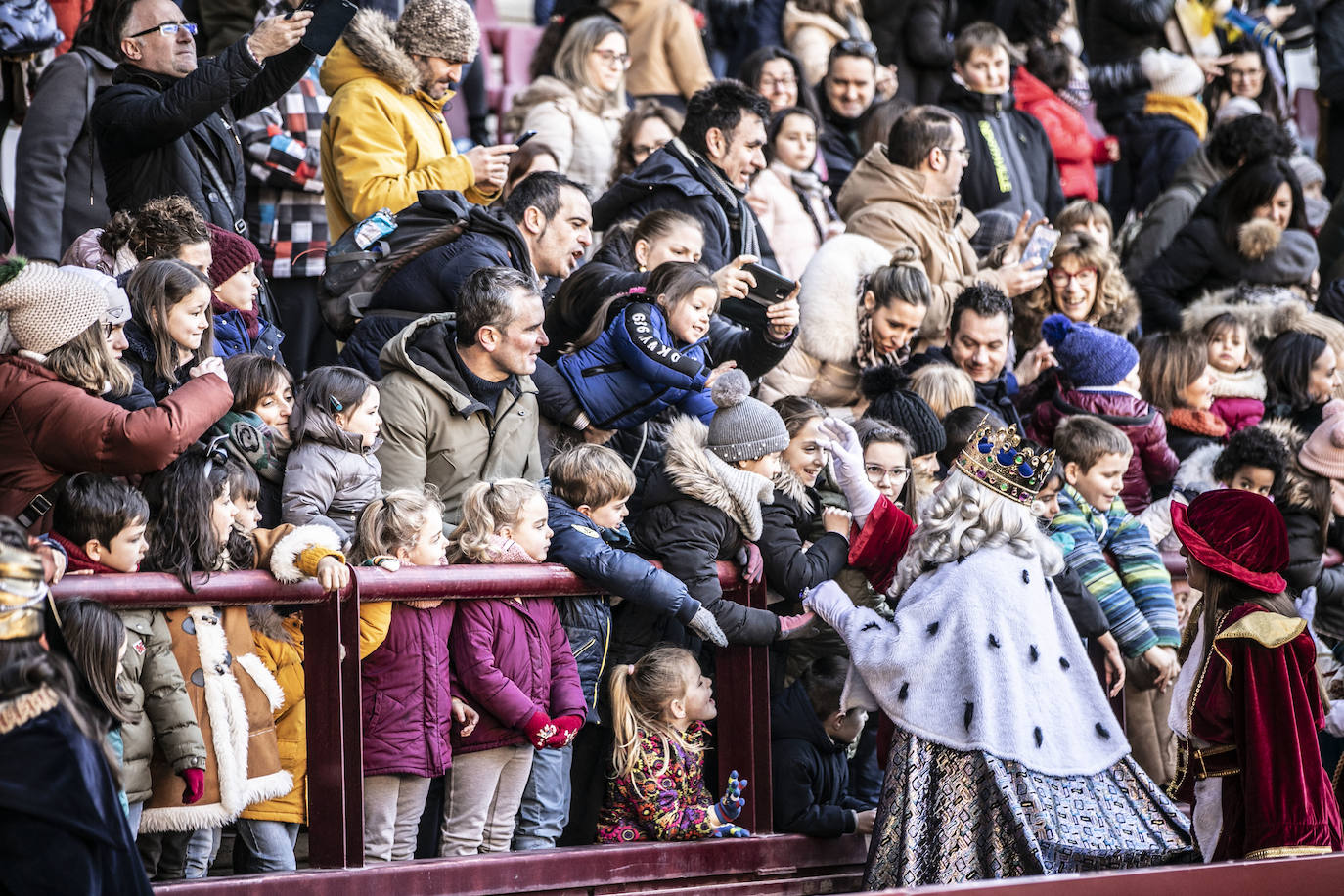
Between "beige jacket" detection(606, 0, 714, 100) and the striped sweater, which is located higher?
"beige jacket" detection(606, 0, 714, 100)

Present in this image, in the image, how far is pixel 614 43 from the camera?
33.2ft

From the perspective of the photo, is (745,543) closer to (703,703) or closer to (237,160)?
(703,703)

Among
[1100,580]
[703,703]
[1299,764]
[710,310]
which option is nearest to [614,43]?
[710,310]

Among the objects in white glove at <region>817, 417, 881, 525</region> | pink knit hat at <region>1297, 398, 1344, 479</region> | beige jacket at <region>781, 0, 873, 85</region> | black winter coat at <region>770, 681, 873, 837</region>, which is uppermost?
beige jacket at <region>781, 0, 873, 85</region>

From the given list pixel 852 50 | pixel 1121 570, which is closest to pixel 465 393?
pixel 1121 570

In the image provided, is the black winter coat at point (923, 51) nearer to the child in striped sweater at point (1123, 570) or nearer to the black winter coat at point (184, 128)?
the child in striped sweater at point (1123, 570)

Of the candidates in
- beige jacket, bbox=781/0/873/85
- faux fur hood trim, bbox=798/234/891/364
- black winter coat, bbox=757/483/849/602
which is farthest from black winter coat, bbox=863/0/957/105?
black winter coat, bbox=757/483/849/602

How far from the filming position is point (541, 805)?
18.9 ft

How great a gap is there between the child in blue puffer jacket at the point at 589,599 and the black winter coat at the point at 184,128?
6.61 feet

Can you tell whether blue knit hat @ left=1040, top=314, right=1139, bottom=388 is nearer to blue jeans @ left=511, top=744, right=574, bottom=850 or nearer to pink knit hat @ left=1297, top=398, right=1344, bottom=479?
pink knit hat @ left=1297, top=398, right=1344, bottom=479

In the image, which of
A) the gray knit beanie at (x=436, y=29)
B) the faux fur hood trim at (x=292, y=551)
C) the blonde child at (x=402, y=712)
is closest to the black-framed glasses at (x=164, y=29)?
the gray knit beanie at (x=436, y=29)

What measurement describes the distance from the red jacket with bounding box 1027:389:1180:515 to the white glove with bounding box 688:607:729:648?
278cm

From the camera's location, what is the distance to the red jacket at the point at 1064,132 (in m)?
12.6

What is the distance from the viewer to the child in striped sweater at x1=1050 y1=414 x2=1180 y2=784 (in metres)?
7.12
